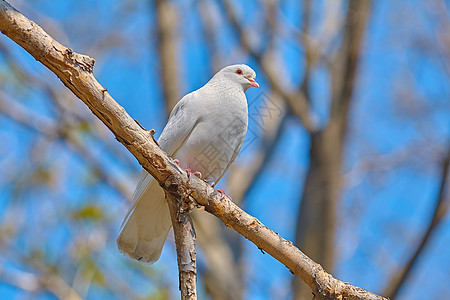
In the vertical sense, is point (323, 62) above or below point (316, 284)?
above

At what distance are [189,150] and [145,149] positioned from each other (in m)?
1.06

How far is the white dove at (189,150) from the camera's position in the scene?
13.3 ft

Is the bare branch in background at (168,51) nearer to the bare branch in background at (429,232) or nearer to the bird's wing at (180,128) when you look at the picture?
the bird's wing at (180,128)

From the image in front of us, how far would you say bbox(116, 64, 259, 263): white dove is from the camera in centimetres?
406

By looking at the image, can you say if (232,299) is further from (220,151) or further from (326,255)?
(220,151)

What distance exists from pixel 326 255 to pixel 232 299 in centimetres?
152

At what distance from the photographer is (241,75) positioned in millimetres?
4719

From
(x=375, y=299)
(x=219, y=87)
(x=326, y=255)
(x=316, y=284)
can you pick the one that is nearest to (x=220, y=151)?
(x=219, y=87)

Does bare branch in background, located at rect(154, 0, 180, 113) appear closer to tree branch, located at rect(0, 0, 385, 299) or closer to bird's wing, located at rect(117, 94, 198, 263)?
bird's wing, located at rect(117, 94, 198, 263)

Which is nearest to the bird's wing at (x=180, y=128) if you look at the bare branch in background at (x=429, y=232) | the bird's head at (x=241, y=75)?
the bird's head at (x=241, y=75)

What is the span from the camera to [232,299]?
261 inches

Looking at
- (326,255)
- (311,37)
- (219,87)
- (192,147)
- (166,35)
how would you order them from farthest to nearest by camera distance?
(311,37) < (166,35) < (326,255) < (219,87) < (192,147)

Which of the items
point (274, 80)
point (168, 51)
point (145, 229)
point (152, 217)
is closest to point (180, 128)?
point (152, 217)

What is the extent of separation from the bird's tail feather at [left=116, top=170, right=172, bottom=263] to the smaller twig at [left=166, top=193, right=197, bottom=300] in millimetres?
809
